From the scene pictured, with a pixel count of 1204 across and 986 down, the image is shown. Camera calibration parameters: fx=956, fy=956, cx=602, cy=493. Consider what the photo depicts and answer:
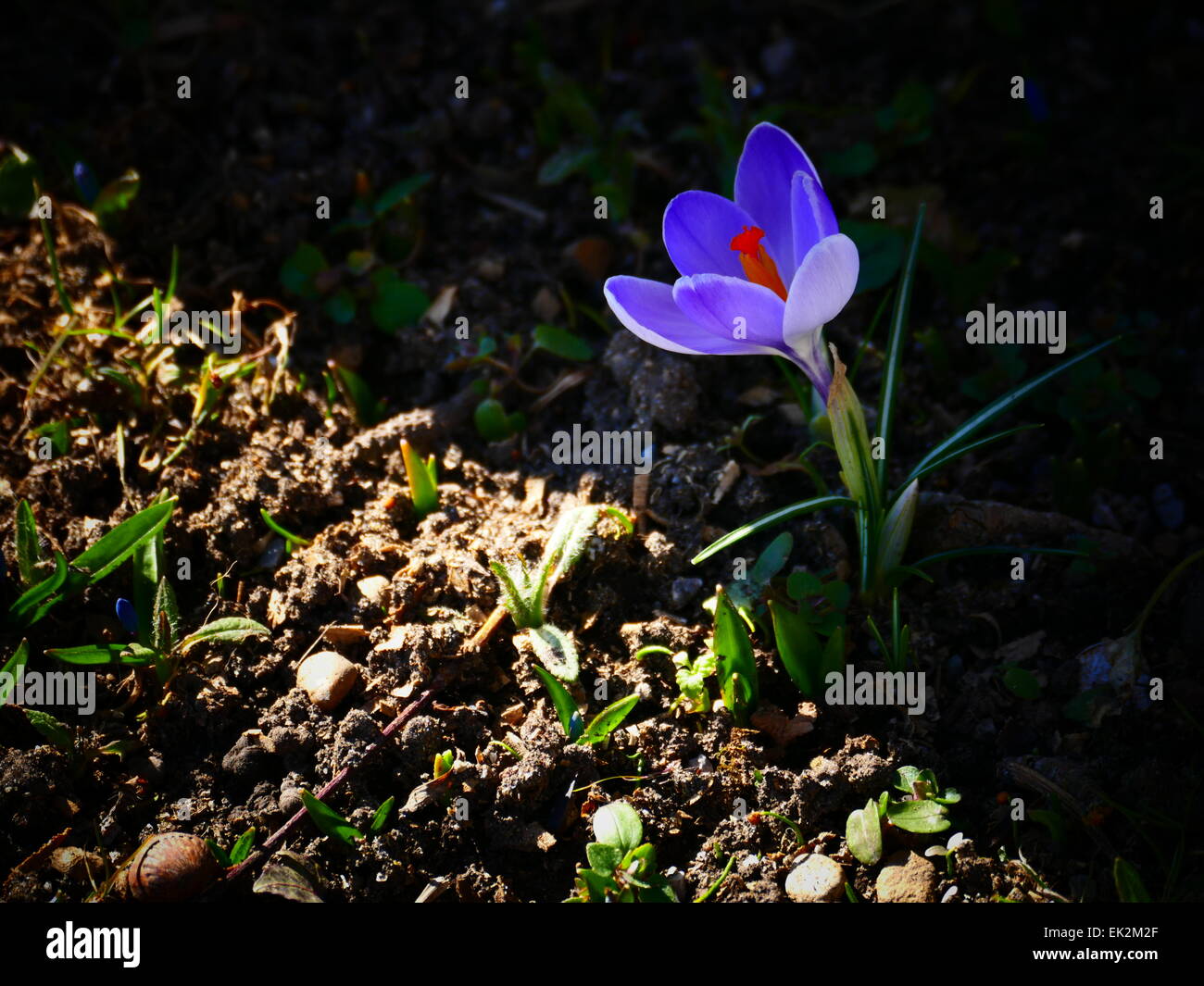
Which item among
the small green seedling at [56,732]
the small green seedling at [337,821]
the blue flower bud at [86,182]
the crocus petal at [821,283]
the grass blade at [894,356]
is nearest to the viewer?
the crocus petal at [821,283]

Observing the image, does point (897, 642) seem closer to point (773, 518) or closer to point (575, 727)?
point (773, 518)

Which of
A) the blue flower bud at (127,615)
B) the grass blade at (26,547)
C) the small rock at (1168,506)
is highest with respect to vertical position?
the small rock at (1168,506)

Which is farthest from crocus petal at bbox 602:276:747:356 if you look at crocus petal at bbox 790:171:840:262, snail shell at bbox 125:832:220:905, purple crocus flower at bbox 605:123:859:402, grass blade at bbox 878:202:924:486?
snail shell at bbox 125:832:220:905

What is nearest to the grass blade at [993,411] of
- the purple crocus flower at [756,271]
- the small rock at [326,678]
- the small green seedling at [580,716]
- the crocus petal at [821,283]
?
the purple crocus flower at [756,271]

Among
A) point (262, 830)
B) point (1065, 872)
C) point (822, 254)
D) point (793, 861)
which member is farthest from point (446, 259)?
point (1065, 872)

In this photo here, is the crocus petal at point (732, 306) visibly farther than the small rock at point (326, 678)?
No

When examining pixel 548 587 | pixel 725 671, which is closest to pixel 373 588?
pixel 548 587

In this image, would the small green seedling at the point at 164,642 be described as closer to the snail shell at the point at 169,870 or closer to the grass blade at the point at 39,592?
the grass blade at the point at 39,592
